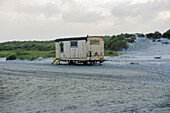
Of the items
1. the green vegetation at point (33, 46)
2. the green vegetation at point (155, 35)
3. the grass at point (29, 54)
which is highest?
the green vegetation at point (155, 35)

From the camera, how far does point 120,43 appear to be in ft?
126

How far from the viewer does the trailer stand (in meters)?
19.7

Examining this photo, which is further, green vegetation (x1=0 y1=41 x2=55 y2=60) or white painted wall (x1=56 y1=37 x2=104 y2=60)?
green vegetation (x1=0 y1=41 x2=55 y2=60)

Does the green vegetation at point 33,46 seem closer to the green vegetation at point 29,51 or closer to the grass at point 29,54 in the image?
the green vegetation at point 29,51

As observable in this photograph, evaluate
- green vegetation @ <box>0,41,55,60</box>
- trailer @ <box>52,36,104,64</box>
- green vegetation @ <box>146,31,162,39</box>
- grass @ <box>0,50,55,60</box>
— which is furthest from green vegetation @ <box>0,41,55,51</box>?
trailer @ <box>52,36,104,64</box>

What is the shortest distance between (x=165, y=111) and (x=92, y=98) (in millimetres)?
2404

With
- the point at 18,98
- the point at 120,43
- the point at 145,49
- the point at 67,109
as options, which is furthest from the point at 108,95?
the point at 120,43

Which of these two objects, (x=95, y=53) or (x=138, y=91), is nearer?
(x=138, y=91)

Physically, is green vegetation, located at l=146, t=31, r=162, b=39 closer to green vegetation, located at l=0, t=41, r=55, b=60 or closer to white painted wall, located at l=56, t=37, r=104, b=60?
green vegetation, located at l=0, t=41, r=55, b=60

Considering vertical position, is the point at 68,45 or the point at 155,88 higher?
the point at 68,45

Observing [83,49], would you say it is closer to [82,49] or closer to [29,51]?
[82,49]

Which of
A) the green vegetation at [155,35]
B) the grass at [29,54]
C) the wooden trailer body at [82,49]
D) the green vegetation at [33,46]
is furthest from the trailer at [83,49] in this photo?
the green vegetation at [33,46]

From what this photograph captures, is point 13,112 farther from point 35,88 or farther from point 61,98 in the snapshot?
point 35,88

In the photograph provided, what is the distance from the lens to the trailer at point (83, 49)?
19656 millimetres
